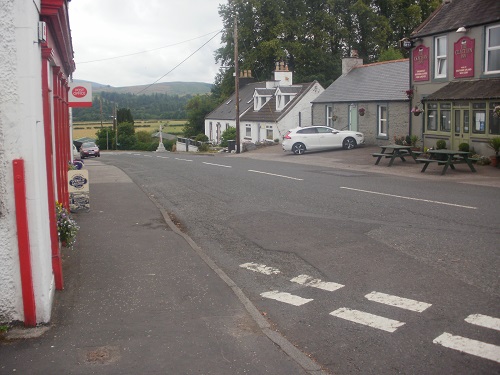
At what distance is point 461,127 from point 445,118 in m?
1.53

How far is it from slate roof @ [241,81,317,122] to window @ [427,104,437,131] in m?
21.9

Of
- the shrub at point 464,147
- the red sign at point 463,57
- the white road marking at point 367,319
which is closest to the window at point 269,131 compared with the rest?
the red sign at point 463,57

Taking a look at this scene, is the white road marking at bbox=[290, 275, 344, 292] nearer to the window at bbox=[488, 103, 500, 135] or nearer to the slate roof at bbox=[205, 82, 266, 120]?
the window at bbox=[488, 103, 500, 135]

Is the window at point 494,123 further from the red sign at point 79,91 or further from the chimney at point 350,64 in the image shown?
the chimney at point 350,64

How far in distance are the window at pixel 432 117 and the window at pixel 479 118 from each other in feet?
10.9

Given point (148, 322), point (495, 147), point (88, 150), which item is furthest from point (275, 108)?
point (148, 322)

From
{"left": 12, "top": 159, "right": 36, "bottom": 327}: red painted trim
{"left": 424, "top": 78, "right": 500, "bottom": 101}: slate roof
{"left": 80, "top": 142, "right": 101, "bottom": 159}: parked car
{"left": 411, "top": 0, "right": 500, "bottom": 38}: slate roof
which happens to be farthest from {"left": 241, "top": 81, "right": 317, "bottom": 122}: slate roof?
{"left": 12, "top": 159, "right": 36, "bottom": 327}: red painted trim

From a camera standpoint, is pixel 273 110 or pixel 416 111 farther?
pixel 273 110

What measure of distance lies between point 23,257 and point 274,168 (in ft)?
66.6

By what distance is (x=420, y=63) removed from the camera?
29922mm

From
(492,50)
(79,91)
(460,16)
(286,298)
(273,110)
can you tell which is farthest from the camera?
(273,110)

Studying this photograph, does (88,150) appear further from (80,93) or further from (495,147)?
(495,147)

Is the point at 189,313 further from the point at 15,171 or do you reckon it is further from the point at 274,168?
the point at 274,168

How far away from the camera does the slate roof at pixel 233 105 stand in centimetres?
5847
